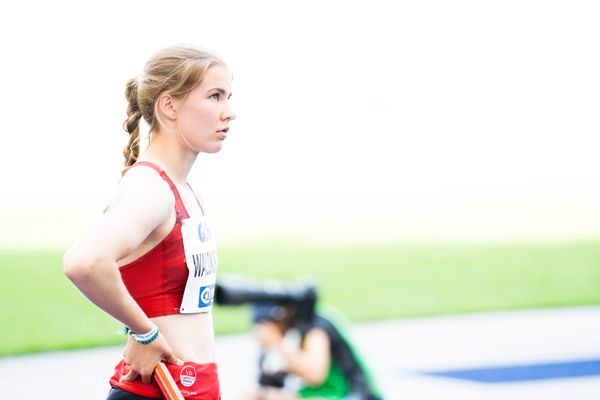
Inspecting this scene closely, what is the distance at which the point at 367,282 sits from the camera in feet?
47.8

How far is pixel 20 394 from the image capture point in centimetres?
704

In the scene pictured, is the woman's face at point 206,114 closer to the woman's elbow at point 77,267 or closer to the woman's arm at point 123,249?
the woman's arm at point 123,249

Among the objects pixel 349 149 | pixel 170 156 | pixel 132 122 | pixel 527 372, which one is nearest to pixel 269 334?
pixel 132 122

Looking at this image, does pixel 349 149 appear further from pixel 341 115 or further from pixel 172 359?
pixel 172 359

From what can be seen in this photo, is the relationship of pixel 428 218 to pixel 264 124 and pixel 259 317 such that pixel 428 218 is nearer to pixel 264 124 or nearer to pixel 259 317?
pixel 264 124

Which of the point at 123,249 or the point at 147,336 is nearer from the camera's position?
the point at 123,249

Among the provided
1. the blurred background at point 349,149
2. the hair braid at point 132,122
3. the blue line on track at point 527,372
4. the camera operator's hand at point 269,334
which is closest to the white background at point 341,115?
the blurred background at point 349,149

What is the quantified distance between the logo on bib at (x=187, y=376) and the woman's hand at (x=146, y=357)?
2 cm

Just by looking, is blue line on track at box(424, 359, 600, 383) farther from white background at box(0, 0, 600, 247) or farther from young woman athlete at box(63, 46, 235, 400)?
white background at box(0, 0, 600, 247)

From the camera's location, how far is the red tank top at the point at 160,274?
2.40 meters

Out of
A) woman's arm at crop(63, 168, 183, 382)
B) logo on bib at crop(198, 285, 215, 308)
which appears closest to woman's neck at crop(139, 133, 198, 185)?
woman's arm at crop(63, 168, 183, 382)

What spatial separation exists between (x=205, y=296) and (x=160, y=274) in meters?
0.17

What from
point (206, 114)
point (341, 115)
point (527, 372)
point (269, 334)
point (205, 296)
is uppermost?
point (341, 115)

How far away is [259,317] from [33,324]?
23.6ft
